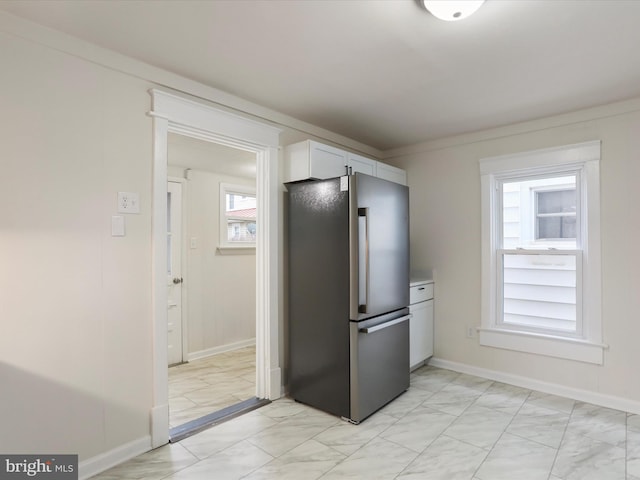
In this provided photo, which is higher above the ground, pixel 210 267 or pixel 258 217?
pixel 258 217

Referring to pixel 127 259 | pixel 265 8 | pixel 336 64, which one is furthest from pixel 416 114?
pixel 127 259

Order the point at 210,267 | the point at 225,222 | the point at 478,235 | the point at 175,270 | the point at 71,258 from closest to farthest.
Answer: the point at 71,258
the point at 478,235
the point at 175,270
the point at 210,267
the point at 225,222

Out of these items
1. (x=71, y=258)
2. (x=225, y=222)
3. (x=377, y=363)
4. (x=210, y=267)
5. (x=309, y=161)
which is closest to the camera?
(x=71, y=258)

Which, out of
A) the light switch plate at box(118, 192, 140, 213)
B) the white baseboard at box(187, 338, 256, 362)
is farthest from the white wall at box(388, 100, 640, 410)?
the light switch plate at box(118, 192, 140, 213)

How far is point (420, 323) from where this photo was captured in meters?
3.52

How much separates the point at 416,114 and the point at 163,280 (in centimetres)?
239

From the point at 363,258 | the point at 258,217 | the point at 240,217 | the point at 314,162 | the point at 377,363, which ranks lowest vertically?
the point at 377,363

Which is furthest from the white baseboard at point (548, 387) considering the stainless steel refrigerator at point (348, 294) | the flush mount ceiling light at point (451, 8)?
the flush mount ceiling light at point (451, 8)

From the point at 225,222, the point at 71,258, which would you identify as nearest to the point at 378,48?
the point at 71,258

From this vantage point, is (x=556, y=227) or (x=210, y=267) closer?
(x=556, y=227)

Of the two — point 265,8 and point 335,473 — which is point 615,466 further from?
point 265,8

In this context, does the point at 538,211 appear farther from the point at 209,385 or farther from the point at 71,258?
the point at 71,258

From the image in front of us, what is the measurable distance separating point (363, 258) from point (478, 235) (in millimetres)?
1579

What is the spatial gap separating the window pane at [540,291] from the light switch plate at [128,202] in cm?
317
